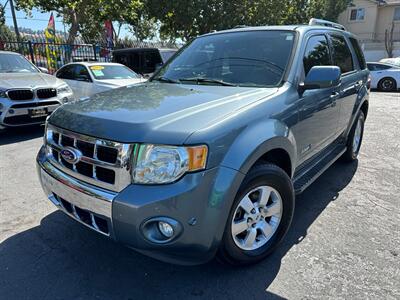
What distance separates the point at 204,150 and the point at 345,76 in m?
2.83

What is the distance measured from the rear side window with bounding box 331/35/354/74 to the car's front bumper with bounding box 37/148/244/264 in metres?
2.54

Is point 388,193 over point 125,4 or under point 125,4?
under

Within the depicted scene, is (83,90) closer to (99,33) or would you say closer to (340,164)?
(340,164)

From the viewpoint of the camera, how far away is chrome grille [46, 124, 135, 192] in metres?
2.06

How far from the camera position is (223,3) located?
17688 mm

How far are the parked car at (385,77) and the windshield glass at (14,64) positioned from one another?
14745 mm

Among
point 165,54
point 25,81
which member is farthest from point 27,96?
point 165,54

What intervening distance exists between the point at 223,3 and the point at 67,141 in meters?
17.2

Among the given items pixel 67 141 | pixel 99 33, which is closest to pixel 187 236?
pixel 67 141

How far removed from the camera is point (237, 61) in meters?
→ 3.23

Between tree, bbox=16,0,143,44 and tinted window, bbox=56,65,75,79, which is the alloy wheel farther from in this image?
tree, bbox=16,0,143,44

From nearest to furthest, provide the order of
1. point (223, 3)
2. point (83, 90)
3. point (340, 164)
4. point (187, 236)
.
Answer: point (187, 236)
point (340, 164)
point (83, 90)
point (223, 3)

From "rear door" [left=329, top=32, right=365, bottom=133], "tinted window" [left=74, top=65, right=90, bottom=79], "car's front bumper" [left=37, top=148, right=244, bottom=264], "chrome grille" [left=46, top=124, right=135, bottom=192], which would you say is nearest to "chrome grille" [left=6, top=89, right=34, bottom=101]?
"tinted window" [left=74, top=65, right=90, bottom=79]

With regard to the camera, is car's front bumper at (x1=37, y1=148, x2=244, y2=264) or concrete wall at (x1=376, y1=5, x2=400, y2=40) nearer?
car's front bumper at (x1=37, y1=148, x2=244, y2=264)
